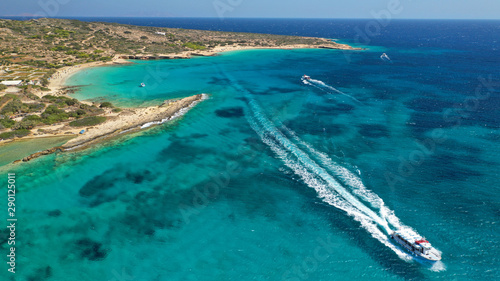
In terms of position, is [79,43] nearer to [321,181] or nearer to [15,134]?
[15,134]

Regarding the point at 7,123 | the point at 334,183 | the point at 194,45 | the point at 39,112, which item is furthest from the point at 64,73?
the point at 334,183

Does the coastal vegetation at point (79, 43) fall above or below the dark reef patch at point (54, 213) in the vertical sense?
A: above

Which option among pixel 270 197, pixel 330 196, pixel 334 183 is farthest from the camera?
pixel 334 183

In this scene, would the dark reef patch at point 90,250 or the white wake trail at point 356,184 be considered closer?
the dark reef patch at point 90,250

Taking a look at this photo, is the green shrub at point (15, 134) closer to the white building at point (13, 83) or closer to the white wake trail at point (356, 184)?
the white building at point (13, 83)

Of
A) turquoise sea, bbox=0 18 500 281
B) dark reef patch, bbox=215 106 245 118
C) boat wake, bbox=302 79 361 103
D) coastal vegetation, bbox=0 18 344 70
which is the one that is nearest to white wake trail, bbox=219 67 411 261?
turquoise sea, bbox=0 18 500 281

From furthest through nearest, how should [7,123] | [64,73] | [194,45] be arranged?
[194,45], [64,73], [7,123]

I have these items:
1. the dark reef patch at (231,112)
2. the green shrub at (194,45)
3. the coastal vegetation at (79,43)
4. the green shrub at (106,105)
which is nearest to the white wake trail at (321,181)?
the dark reef patch at (231,112)

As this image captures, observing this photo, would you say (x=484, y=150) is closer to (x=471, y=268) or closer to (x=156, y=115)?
(x=471, y=268)
